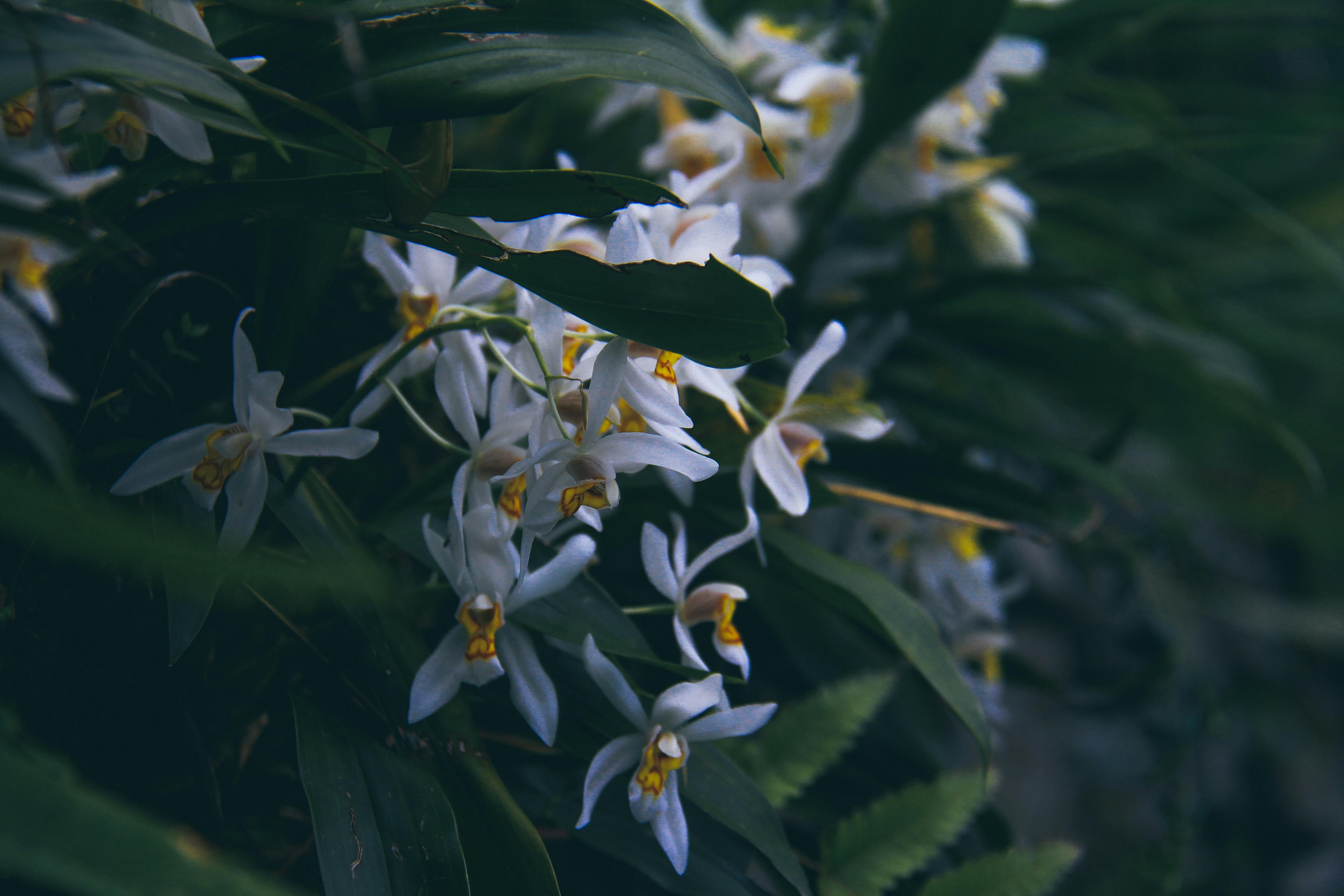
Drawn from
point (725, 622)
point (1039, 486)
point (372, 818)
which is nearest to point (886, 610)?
point (725, 622)

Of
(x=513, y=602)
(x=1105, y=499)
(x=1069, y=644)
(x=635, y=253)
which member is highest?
(x=635, y=253)

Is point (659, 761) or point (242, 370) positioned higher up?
point (242, 370)

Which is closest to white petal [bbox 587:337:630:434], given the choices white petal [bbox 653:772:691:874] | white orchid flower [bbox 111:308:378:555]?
white orchid flower [bbox 111:308:378:555]

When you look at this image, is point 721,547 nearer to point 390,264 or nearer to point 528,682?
point 528,682

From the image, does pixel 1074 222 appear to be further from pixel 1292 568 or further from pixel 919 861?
pixel 1292 568

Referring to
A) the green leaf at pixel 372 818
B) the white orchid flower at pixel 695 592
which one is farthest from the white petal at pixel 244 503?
the white orchid flower at pixel 695 592

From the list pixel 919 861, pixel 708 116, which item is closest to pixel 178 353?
pixel 919 861
